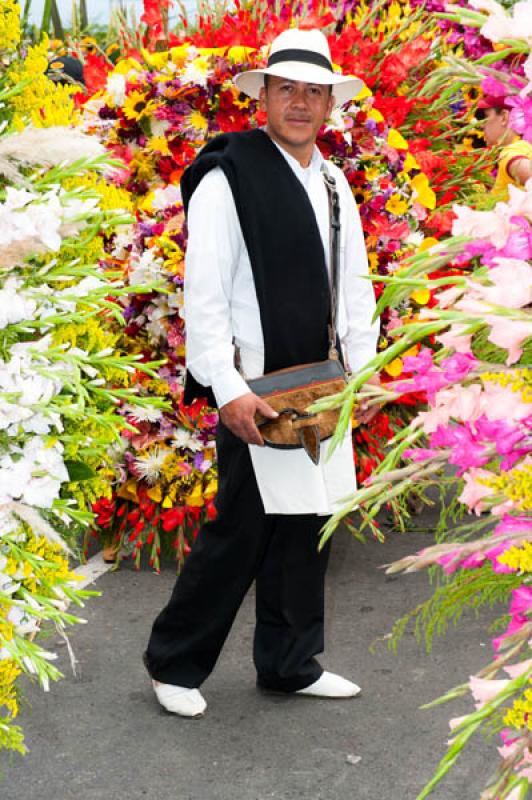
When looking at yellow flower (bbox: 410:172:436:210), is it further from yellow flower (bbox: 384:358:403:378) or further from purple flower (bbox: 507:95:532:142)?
purple flower (bbox: 507:95:532:142)

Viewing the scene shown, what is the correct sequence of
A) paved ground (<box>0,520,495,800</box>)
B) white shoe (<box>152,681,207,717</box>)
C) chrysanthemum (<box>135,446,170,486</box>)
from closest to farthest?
paved ground (<box>0,520,495,800</box>) → white shoe (<box>152,681,207,717</box>) → chrysanthemum (<box>135,446,170,486</box>)

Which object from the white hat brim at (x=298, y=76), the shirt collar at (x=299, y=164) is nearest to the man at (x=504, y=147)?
the white hat brim at (x=298, y=76)

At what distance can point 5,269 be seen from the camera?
2041 millimetres

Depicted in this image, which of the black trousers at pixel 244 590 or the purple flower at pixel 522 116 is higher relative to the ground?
the purple flower at pixel 522 116

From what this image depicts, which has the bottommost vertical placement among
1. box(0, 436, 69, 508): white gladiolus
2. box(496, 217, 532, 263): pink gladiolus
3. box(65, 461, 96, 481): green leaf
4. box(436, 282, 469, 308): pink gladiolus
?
box(65, 461, 96, 481): green leaf

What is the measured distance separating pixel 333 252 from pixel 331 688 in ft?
4.79

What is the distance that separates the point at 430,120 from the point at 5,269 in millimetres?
3929

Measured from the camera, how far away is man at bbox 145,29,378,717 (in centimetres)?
343

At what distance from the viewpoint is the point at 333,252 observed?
3627 mm

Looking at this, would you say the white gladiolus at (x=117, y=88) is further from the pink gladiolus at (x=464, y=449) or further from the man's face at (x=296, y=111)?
the pink gladiolus at (x=464, y=449)

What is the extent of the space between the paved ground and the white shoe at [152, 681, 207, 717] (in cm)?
3

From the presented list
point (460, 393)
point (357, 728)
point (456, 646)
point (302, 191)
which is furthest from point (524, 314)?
point (456, 646)

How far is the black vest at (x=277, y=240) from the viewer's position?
136 inches

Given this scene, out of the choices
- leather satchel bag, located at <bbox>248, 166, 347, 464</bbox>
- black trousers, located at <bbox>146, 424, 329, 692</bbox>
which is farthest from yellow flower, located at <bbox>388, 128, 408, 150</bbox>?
black trousers, located at <bbox>146, 424, 329, 692</bbox>
